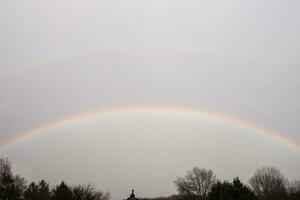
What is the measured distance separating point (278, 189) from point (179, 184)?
3530 cm

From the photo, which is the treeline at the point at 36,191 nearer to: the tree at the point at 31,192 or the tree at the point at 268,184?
the tree at the point at 31,192

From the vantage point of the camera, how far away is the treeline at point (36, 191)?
55.1 m

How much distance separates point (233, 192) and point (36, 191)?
58209mm

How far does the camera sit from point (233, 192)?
60.5 m

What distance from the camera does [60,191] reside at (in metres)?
54.5

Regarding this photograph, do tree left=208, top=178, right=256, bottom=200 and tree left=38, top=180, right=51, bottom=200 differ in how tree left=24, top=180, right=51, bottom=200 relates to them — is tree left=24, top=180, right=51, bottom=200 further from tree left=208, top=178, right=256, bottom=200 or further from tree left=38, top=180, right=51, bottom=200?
tree left=208, top=178, right=256, bottom=200

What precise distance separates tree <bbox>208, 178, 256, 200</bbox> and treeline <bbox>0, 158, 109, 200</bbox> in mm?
22266

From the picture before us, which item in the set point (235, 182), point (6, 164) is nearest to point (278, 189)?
point (235, 182)

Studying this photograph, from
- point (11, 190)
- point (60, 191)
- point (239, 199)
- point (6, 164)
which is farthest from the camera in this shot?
point (6, 164)

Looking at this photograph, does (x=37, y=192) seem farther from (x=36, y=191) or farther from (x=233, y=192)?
(x=233, y=192)

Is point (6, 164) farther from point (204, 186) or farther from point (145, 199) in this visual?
point (145, 199)

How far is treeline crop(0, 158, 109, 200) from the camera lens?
55.1 m

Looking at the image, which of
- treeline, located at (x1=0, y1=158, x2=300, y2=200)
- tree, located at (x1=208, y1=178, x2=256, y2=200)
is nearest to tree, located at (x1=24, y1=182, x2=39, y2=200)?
treeline, located at (x1=0, y1=158, x2=300, y2=200)

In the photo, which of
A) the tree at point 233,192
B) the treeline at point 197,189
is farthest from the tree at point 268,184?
the tree at point 233,192
